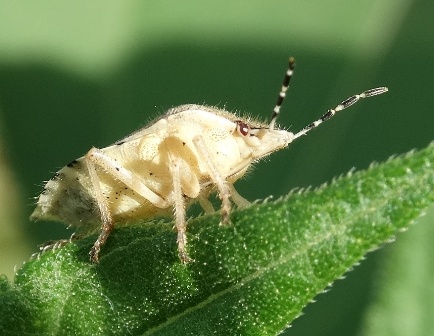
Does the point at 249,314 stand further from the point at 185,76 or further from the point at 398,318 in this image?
the point at 185,76

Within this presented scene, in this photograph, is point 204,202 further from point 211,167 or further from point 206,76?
point 206,76

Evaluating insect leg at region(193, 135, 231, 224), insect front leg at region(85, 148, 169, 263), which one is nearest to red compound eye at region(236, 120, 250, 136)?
insect leg at region(193, 135, 231, 224)

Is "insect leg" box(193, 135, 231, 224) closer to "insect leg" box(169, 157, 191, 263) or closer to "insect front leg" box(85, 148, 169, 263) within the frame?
"insect leg" box(169, 157, 191, 263)

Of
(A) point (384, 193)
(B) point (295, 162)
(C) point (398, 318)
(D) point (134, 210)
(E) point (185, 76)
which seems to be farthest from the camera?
(E) point (185, 76)

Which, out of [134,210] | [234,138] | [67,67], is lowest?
[134,210]

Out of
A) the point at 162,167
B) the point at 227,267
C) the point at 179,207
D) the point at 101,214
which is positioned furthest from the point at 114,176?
the point at 227,267

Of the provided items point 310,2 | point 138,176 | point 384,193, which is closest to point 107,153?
point 138,176

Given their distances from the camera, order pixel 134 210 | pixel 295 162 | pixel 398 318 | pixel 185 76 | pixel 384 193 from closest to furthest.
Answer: pixel 384 193 < pixel 134 210 < pixel 398 318 < pixel 295 162 < pixel 185 76
